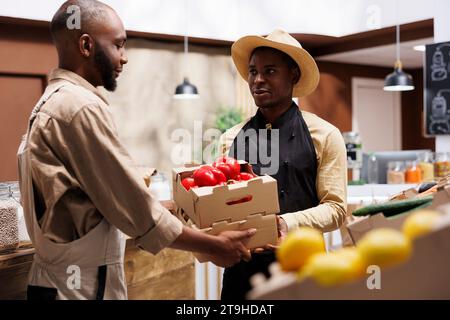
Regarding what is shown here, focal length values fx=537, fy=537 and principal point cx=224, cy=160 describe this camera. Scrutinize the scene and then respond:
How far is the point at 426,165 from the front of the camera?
18.1ft

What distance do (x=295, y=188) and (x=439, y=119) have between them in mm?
4692

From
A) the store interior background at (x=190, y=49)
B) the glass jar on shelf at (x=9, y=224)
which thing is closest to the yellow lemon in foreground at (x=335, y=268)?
the glass jar on shelf at (x=9, y=224)

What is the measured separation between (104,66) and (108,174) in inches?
14.4

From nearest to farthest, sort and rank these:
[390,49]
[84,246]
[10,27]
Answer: [84,246] < [10,27] < [390,49]

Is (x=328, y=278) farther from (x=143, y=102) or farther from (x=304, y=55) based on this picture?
(x=143, y=102)

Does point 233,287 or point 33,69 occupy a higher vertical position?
point 33,69

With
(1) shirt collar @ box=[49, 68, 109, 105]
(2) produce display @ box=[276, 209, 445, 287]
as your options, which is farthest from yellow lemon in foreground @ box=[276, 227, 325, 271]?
(1) shirt collar @ box=[49, 68, 109, 105]

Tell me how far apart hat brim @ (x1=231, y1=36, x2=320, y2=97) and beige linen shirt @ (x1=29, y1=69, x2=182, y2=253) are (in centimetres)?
96

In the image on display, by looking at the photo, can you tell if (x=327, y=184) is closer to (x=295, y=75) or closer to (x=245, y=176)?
(x=245, y=176)

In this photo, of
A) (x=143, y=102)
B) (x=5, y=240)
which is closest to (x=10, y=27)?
(x=143, y=102)

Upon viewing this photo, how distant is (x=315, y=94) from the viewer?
836cm

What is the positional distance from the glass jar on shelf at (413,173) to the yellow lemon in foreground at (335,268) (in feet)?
15.9

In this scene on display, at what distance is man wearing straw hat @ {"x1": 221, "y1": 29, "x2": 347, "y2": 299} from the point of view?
2066 millimetres

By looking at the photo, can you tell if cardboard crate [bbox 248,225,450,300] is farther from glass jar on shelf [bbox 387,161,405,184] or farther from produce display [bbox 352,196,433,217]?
glass jar on shelf [bbox 387,161,405,184]
